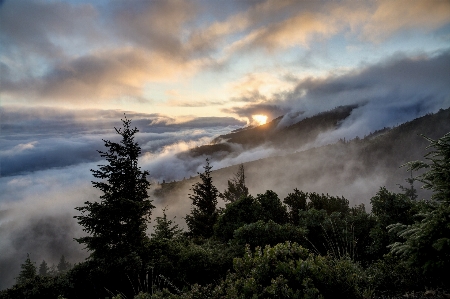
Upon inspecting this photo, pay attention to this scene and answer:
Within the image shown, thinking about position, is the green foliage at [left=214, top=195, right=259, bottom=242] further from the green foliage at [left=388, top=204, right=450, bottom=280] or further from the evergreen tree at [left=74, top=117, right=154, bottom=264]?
the green foliage at [left=388, top=204, right=450, bottom=280]

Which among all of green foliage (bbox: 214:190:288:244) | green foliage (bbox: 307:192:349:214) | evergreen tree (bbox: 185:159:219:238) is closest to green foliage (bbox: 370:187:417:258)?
green foliage (bbox: 214:190:288:244)

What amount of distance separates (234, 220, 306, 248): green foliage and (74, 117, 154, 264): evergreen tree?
6102 millimetres

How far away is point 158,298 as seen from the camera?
5.57 metres

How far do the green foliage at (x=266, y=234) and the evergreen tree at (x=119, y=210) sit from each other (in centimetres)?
610

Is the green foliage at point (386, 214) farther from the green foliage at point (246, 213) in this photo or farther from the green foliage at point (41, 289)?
the green foliage at point (41, 289)

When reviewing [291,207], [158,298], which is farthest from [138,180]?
[291,207]

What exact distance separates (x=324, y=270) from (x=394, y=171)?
235 meters

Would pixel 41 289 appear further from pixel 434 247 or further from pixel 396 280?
pixel 434 247

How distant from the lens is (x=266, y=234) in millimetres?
12031

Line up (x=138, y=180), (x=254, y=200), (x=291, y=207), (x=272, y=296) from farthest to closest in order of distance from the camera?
1. (x=291, y=207)
2. (x=254, y=200)
3. (x=138, y=180)
4. (x=272, y=296)

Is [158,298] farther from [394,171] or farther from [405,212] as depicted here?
[394,171]

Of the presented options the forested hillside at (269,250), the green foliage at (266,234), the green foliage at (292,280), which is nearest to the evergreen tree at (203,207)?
the forested hillside at (269,250)

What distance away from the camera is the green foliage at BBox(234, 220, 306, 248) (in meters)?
11.9

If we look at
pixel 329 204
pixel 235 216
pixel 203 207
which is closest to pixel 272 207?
pixel 235 216
